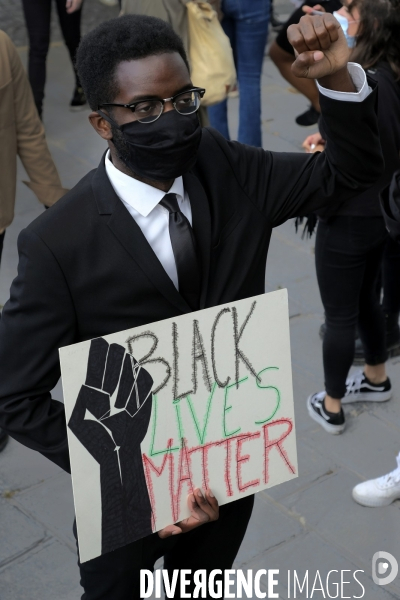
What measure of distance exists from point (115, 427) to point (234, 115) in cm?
569

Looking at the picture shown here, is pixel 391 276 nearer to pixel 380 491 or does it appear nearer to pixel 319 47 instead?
pixel 380 491

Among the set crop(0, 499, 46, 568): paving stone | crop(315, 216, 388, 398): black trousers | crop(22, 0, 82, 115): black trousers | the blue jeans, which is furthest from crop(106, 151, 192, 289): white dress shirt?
crop(22, 0, 82, 115): black trousers

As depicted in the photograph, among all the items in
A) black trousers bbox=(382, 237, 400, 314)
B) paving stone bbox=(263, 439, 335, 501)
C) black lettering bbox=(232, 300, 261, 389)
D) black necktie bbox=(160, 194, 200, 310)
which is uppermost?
black necktie bbox=(160, 194, 200, 310)

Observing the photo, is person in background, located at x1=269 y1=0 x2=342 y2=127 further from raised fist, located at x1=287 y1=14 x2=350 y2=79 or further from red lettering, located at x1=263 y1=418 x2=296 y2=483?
red lettering, located at x1=263 y1=418 x2=296 y2=483

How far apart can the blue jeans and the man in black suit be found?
150 inches

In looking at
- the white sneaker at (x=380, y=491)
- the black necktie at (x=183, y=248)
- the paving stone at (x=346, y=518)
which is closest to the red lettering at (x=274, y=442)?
the black necktie at (x=183, y=248)

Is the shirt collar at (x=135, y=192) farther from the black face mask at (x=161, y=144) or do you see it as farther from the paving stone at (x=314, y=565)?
the paving stone at (x=314, y=565)

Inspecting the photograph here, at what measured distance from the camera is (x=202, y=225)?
198cm

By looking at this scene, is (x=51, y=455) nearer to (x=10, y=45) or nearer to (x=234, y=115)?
(x=10, y=45)

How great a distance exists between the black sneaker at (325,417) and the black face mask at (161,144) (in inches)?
89.6

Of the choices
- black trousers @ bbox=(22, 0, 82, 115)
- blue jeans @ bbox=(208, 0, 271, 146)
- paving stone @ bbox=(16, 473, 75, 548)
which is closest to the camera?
paving stone @ bbox=(16, 473, 75, 548)

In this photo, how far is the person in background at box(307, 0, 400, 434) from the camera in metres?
3.25

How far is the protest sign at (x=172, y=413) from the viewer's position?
1832 mm

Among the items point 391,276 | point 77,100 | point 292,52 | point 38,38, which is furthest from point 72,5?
point 391,276
